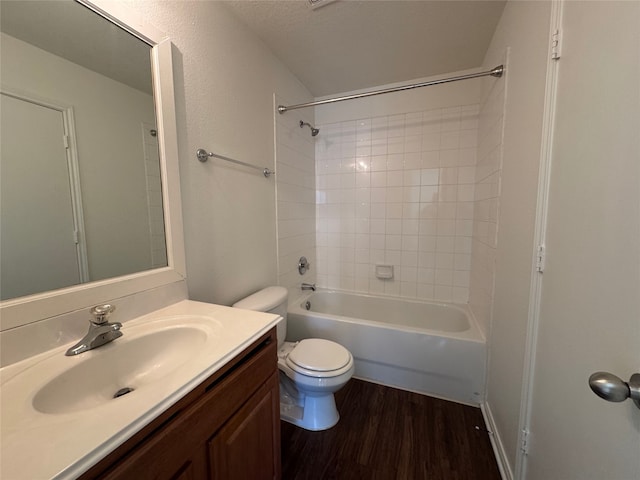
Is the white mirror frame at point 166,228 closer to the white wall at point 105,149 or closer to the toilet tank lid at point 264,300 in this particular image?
the white wall at point 105,149

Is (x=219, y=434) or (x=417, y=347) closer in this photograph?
(x=219, y=434)

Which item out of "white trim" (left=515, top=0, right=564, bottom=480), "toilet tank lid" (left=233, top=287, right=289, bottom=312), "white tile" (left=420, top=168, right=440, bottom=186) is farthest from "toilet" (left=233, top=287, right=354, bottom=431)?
"white tile" (left=420, top=168, right=440, bottom=186)

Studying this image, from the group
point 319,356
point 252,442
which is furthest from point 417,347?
point 252,442

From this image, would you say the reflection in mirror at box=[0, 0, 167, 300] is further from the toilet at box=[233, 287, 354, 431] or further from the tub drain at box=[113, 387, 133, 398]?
the toilet at box=[233, 287, 354, 431]

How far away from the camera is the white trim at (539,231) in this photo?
2.83ft

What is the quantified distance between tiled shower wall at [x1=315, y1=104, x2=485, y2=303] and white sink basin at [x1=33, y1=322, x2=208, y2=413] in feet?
6.10

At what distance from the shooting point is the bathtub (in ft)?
5.42

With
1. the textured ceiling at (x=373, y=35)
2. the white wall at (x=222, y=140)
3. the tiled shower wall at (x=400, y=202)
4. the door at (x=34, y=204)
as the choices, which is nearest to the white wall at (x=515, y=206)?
the textured ceiling at (x=373, y=35)

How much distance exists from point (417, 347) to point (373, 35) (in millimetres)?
2069

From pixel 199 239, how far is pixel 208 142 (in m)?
0.51

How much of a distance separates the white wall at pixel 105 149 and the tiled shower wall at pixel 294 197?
1.01 meters

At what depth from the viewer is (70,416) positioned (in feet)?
1.71

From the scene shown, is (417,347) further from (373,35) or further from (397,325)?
(373,35)

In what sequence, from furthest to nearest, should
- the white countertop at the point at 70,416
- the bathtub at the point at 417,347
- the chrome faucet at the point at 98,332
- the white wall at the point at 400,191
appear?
the white wall at the point at 400,191, the bathtub at the point at 417,347, the chrome faucet at the point at 98,332, the white countertop at the point at 70,416
